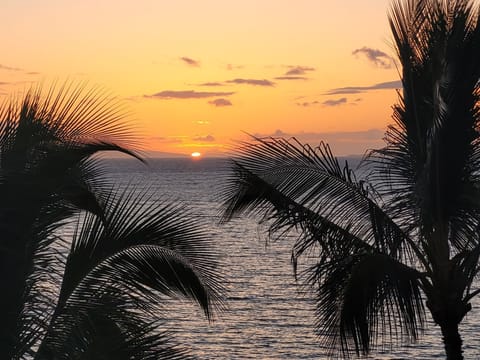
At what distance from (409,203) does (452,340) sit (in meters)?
2.32

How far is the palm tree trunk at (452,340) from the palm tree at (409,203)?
0.02 m

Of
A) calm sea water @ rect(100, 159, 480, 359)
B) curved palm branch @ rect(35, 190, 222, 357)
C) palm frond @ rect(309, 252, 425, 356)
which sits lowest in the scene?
calm sea water @ rect(100, 159, 480, 359)

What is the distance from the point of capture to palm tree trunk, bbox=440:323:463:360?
41.5 ft

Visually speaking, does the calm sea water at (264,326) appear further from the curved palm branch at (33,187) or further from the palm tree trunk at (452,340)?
the curved palm branch at (33,187)

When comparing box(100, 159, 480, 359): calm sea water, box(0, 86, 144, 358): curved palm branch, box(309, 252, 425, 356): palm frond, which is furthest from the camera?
box(100, 159, 480, 359): calm sea water

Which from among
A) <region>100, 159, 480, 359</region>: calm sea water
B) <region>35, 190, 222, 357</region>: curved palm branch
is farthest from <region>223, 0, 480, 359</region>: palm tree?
<region>100, 159, 480, 359</region>: calm sea water

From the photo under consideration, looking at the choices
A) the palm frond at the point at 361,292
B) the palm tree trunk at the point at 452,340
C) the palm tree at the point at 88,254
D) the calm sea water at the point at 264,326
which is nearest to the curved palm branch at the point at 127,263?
the palm tree at the point at 88,254

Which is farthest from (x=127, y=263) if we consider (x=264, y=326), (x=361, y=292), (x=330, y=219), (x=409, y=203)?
(x=264, y=326)

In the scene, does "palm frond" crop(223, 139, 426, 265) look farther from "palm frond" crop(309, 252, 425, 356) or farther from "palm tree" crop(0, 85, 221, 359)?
"palm tree" crop(0, 85, 221, 359)

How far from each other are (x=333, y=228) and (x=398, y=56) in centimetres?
329

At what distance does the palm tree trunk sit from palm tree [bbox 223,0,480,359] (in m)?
0.02

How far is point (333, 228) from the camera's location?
41.9ft

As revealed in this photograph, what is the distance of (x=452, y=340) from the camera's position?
12719 mm

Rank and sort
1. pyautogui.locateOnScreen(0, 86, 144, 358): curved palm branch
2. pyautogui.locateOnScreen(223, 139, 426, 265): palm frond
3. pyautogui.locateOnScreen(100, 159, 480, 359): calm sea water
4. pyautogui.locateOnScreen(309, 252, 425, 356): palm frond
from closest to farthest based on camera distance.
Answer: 1. pyautogui.locateOnScreen(0, 86, 144, 358): curved palm branch
2. pyautogui.locateOnScreen(309, 252, 425, 356): palm frond
3. pyautogui.locateOnScreen(223, 139, 426, 265): palm frond
4. pyautogui.locateOnScreen(100, 159, 480, 359): calm sea water
